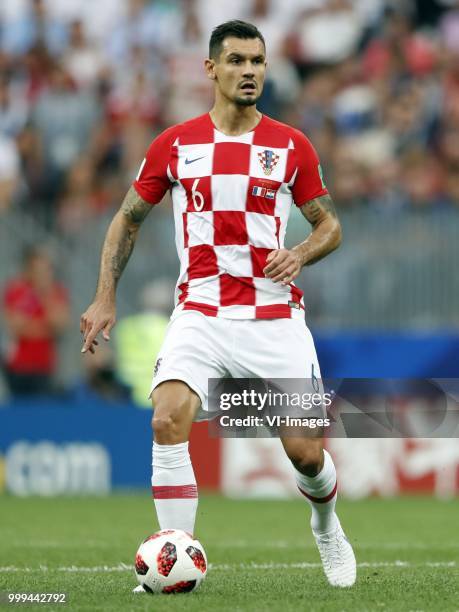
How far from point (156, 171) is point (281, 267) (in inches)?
32.0

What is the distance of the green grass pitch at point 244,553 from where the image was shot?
6.15 meters

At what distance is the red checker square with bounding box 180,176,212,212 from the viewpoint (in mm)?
6582

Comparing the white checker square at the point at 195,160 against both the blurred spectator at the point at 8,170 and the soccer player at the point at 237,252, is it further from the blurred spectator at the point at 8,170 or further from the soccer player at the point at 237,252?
the blurred spectator at the point at 8,170

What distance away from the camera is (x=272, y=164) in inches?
261

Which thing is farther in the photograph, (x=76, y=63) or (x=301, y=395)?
(x=76, y=63)

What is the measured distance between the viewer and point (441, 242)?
547 inches

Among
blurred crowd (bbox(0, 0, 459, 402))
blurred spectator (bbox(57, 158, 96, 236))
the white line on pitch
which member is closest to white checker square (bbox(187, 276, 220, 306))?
the white line on pitch

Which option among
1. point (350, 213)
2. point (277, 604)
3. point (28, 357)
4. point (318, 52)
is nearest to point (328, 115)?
point (318, 52)

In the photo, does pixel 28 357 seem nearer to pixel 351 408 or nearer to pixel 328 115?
pixel 351 408

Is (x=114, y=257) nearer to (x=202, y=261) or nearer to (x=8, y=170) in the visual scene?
(x=202, y=261)

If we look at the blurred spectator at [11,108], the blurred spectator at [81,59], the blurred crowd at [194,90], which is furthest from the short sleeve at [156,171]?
the blurred spectator at [81,59]

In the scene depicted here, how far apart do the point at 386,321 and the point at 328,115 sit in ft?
11.0

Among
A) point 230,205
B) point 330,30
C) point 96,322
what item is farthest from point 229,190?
point 330,30

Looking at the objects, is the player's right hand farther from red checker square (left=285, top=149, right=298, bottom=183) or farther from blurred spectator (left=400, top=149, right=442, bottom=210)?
blurred spectator (left=400, top=149, right=442, bottom=210)
